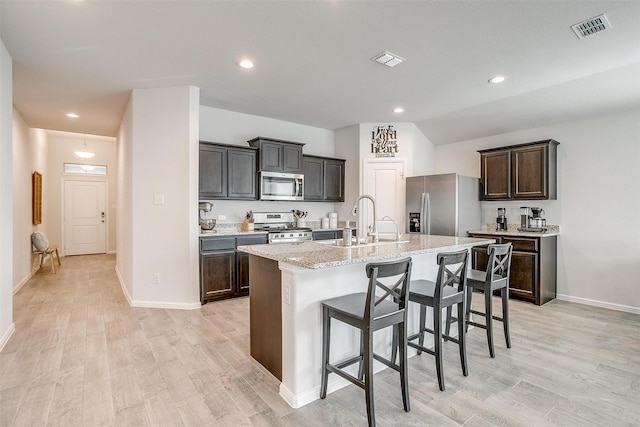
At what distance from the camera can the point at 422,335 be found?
2.72 metres

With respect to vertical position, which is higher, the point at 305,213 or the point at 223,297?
the point at 305,213

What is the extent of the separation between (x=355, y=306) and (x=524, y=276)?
136 inches

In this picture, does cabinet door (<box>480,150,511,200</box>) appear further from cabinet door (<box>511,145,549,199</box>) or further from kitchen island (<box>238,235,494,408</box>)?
kitchen island (<box>238,235,494,408</box>)

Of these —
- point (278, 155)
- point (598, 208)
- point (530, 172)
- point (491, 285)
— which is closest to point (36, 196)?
point (278, 155)

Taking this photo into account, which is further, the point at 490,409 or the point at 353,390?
the point at 353,390

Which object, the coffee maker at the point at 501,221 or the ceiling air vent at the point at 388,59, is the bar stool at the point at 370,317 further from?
the coffee maker at the point at 501,221

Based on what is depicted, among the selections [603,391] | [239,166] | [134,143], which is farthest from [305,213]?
[603,391]

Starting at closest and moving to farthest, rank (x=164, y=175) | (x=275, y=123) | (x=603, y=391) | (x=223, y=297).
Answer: (x=603, y=391), (x=164, y=175), (x=223, y=297), (x=275, y=123)

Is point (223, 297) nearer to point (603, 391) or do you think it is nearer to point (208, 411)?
point (208, 411)

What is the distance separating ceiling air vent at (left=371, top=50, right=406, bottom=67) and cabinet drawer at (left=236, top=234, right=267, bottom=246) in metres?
2.75

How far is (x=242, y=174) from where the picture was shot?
4934mm

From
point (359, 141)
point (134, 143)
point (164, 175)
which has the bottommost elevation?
point (164, 175)

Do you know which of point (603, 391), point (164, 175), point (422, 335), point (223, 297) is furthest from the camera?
point (223, 297)

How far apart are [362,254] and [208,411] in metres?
1.40
